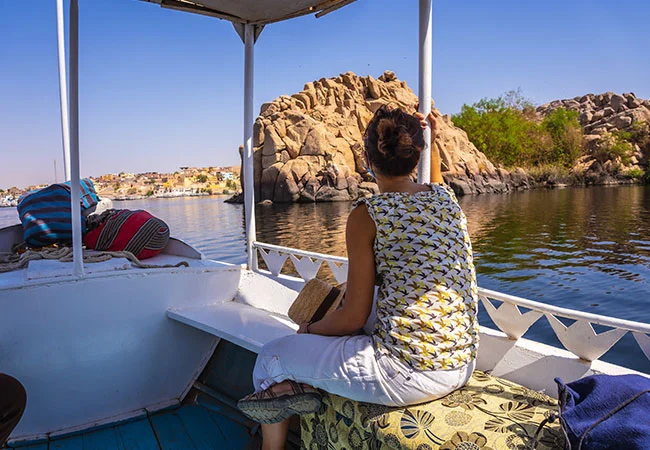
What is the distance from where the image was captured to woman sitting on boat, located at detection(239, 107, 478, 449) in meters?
1.55

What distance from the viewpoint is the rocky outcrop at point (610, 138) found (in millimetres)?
59469

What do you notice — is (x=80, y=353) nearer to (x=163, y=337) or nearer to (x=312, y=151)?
(x=163, y=337)

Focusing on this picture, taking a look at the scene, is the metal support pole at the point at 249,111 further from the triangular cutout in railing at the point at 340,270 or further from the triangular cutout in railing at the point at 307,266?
the triangular cutout in railing at the point at 340,270

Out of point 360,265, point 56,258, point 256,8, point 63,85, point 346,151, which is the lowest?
point 56,258

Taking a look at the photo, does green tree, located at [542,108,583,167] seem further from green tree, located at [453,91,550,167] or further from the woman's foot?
the woman's foot

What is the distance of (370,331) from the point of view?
1.83m

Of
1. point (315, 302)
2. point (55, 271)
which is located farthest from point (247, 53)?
point (315, 302)

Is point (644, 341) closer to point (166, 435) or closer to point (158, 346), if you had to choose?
point (166, 435)

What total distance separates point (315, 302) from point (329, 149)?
137ft

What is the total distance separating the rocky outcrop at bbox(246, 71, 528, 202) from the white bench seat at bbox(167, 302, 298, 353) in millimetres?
35866

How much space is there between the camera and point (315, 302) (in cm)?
210

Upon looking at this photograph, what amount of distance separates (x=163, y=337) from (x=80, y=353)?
430 mm

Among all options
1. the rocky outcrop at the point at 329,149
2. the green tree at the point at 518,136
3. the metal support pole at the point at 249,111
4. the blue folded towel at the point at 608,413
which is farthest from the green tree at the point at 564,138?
the blue folded towel at the point at 608,413

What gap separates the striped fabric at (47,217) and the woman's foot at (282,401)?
228cm
